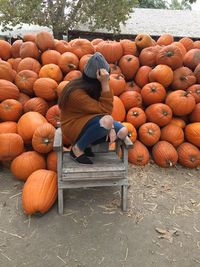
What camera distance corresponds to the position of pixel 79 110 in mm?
3354

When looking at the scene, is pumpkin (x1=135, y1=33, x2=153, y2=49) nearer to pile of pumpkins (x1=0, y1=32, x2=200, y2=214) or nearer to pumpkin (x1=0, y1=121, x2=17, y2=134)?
pile of pumpkins (x1=0, y1=32, x2=200, y2=214)

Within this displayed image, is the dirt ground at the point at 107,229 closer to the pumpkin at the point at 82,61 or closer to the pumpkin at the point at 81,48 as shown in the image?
the pumpkin at the point at 82,61

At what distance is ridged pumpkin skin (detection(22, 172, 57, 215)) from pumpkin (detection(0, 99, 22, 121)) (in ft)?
4.14

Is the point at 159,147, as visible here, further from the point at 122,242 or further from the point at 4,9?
the point at 4,9

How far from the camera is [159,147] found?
469 cm

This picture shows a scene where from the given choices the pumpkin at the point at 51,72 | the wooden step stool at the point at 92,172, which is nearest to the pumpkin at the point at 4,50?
the pumpkin at the point at 51,72

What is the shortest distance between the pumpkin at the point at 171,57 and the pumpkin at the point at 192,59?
9.0 inches

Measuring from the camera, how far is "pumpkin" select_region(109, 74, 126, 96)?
4.93 metres

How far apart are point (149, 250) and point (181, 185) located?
1.50 metres

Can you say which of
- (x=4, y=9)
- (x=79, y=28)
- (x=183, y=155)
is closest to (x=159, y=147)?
(x=183, y=155)

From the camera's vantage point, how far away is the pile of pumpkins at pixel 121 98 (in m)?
4.18

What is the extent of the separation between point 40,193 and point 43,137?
0.84 m

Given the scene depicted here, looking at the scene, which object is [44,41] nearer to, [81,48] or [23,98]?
[81,48]

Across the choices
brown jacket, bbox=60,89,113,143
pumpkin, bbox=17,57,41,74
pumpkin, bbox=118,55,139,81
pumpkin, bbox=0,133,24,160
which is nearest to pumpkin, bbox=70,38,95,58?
pumpkin, bbox=118,55,139,81
